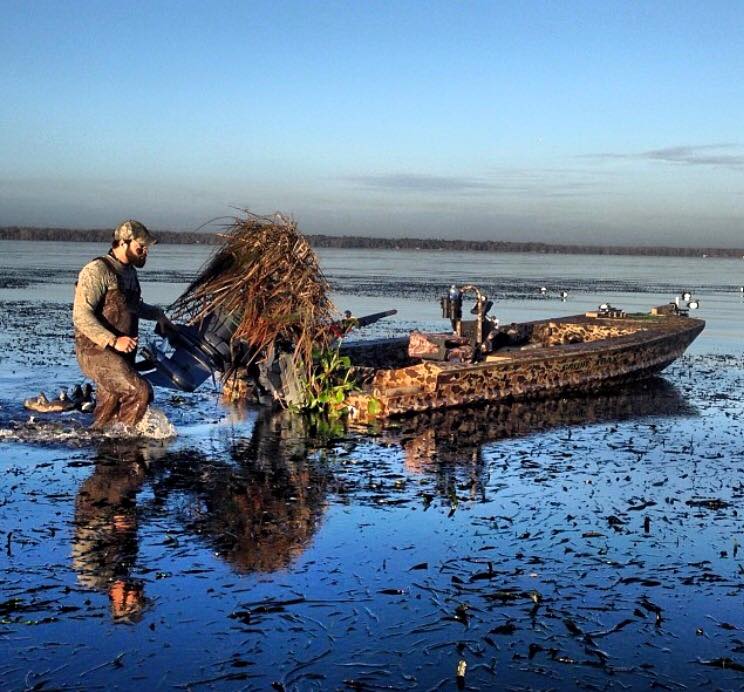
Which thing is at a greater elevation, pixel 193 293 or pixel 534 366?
pixel 193 293

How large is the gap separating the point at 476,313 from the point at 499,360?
1353 millimetres

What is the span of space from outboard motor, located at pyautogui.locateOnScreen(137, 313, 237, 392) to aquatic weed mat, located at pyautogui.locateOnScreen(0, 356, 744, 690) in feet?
3.49

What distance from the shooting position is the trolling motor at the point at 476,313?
50.0 ft

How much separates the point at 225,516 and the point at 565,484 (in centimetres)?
344

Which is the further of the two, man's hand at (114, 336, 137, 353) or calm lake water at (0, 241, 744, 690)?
man's hand at (114, 336, 137, 353)

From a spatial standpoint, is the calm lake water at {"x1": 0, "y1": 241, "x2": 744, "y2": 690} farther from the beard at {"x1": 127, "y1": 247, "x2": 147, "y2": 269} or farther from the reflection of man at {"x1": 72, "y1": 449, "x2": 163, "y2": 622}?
the beard at {"x1": 127, "y1": 247, "x2": 147, "y2": 269}

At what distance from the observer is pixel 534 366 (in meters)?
14.9

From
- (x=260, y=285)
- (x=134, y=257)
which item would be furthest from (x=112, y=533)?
(x=260, y=285)

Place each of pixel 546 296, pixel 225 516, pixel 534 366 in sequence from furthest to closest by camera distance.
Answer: pixel 546 296 < pixel 534 366 < pixel 225 516

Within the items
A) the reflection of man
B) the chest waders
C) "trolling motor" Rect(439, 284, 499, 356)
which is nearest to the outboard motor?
the chest waders

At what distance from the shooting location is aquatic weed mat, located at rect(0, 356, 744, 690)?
205 inches

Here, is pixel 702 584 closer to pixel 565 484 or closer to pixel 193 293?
pixel 565 484

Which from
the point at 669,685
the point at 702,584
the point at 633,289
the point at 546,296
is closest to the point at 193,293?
the point at 702,584

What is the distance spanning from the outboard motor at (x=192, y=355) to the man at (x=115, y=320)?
0.63 m
